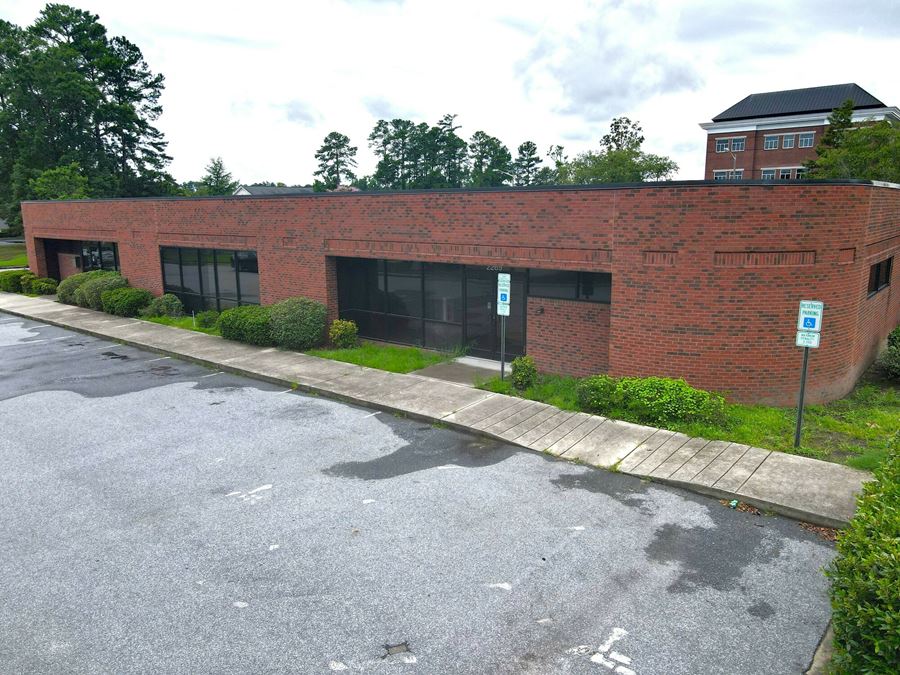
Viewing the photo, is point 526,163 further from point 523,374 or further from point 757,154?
point 523,374

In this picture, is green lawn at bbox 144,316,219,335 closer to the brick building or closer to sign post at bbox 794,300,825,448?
the brick building

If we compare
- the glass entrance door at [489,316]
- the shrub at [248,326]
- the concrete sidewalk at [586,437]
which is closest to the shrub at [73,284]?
the shrub at [248,326]

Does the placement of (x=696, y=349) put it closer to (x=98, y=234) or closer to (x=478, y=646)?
(x=478, y=646)

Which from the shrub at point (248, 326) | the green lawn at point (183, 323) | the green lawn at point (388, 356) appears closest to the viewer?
the green lawn at point (388, 356)

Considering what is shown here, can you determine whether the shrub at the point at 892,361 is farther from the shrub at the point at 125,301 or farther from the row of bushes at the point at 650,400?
the shrub at the point at 125,301

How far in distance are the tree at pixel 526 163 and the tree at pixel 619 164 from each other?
29499 mm

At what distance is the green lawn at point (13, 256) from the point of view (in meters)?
43.6

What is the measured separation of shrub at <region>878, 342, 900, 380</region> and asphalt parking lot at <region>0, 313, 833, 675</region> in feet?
29.0

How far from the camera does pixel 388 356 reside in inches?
675

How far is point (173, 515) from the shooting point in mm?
8641

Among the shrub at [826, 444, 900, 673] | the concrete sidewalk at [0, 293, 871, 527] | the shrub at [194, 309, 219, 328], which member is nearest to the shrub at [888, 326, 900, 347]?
the concrete sidewalk at [0, 293, 871, 527]

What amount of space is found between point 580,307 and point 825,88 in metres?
73.5

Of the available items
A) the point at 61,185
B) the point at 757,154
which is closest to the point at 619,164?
the point at 757,154

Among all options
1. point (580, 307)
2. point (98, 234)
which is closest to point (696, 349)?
point (580, 307)
